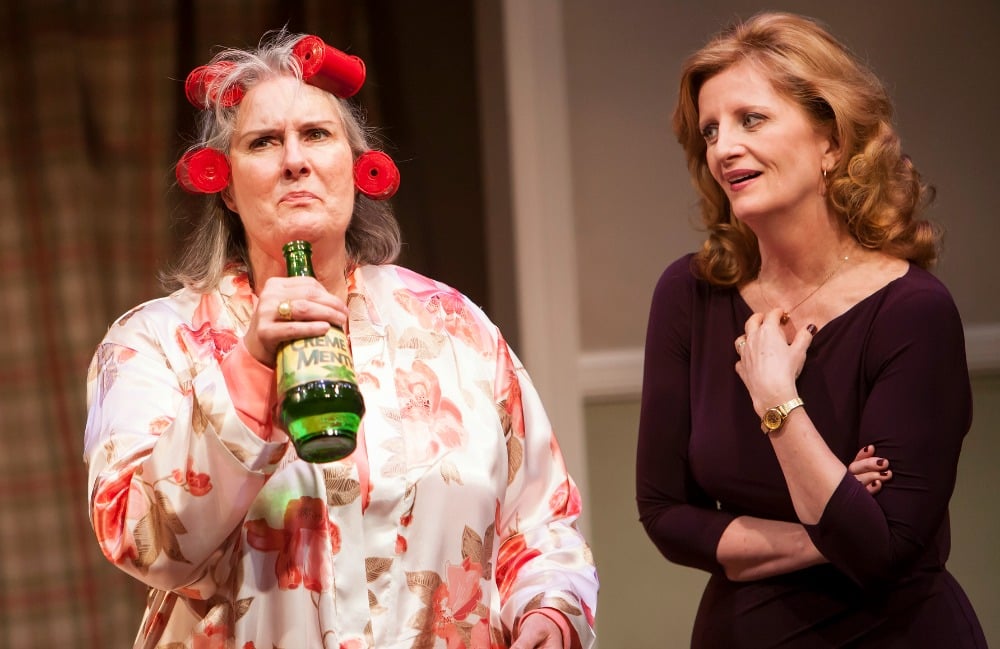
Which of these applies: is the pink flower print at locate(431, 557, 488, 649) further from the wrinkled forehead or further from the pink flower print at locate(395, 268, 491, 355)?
the wrinkled forehead

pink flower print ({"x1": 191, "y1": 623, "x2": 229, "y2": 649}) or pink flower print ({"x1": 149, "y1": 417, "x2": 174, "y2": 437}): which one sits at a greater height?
pink flower print ({"x1": 149, "y1": 417, "x2": 174, "y2": 437})

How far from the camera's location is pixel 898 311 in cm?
173

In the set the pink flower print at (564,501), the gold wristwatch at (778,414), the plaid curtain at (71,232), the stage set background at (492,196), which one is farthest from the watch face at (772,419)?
the plaid curtain at (71,232)

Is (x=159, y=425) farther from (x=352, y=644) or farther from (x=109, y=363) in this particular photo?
(x=352, y=644)

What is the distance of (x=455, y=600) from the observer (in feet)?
5.23

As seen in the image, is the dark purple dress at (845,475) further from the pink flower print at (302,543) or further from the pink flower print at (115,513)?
the pink flower print at (115,513)

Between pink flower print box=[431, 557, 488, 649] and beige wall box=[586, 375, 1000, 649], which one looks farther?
beige wall box=[586, 375, 1000, 649]

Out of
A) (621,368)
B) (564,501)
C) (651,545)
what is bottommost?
(651,545)

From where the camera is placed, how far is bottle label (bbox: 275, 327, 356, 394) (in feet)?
4.22

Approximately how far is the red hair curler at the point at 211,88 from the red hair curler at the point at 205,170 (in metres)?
0.07

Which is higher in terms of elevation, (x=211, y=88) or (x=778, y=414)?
(x=211, y=88)

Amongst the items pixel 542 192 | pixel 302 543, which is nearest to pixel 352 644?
pixel 302 543

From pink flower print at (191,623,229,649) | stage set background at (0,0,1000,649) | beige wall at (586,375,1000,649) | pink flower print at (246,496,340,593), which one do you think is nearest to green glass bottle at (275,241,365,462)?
pink flower print at (246,496,340,593)

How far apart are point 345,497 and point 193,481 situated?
21 centimetres
